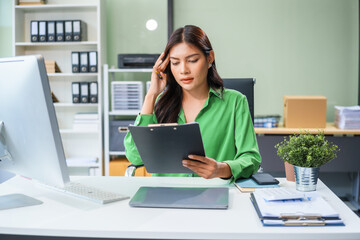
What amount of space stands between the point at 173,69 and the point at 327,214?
34.8 inches

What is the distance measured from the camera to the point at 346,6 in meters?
3.79

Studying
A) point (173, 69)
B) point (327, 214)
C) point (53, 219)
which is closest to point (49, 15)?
point (173, 69)

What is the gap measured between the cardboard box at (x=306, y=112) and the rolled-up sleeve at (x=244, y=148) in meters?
1.78

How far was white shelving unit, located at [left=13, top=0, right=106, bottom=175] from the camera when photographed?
3834mm

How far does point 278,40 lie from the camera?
3.88 meters

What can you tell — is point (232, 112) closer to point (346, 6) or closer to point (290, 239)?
point (290, 239)

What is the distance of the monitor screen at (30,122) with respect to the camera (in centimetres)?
101

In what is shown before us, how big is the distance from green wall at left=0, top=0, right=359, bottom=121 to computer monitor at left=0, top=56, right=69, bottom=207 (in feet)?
9.81

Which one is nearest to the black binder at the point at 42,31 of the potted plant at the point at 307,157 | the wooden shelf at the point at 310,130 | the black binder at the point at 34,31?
the black binder at the point at 34,31

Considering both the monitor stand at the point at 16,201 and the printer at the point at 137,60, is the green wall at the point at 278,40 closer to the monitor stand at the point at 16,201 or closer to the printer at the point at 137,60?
the printer at the point at 137,60

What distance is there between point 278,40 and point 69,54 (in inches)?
87.2

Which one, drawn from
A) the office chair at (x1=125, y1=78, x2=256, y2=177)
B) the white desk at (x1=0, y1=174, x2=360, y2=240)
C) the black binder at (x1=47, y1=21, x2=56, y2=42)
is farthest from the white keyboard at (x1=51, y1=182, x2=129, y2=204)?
the black binder at (x1=47, y1=21, x2=56, y2=42)

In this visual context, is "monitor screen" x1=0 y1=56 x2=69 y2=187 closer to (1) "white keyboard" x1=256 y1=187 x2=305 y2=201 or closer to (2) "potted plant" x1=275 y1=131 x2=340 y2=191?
(1) "white keyboard" x1=256 y1=187 x2=305 y2=201

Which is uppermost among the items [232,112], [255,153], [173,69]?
[173,69]
